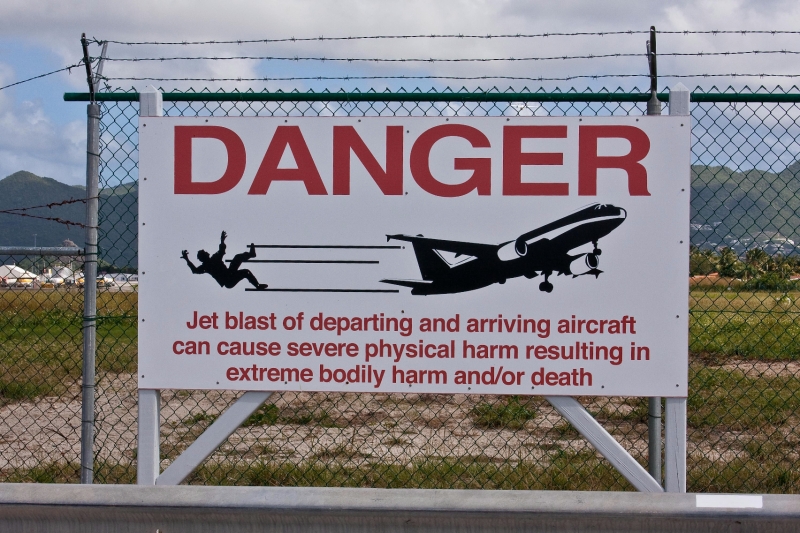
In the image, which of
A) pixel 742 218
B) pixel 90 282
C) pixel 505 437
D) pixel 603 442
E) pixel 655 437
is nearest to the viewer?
pixel 603 442

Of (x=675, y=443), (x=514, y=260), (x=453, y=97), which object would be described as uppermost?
(x=453, y=97)

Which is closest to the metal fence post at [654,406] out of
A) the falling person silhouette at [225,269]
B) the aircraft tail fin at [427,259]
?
the aircraft tail fin at [427,259]

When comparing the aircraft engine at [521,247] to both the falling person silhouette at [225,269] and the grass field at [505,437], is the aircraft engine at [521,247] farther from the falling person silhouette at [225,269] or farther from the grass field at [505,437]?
the grass field at [505,437]

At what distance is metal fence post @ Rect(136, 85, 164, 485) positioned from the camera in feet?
12.1

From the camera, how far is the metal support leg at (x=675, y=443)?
11.6 ft

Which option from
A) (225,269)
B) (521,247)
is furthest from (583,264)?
(225,269)

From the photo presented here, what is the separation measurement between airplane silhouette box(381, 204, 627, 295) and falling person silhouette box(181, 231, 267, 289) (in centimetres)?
70

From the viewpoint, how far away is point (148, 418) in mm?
3688

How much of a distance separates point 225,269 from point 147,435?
35.9 inches

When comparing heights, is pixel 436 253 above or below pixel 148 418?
above

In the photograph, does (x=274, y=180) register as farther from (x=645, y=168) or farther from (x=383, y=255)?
(x=645, y=168)

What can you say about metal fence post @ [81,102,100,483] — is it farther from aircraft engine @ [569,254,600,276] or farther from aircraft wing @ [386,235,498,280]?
aircraft engine @ [569,254,600,276]

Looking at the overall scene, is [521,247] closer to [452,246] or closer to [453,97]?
[452,246]

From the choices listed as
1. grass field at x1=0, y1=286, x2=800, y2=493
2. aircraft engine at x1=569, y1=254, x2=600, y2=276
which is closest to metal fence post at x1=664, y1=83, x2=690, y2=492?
aircraft engine at x1=569, y1=254, x2=600, y2=276
